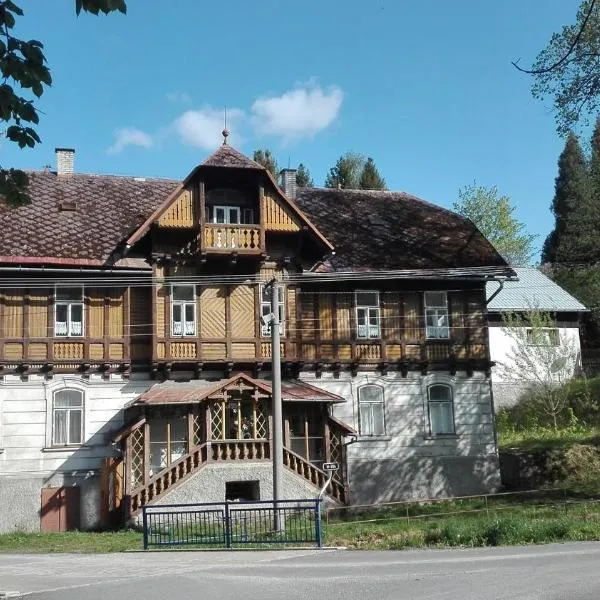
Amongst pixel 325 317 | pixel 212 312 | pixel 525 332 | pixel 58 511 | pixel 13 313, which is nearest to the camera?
pixel 58 511

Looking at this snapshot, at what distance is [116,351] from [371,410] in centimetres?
910

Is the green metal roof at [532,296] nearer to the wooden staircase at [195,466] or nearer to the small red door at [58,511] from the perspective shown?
the wooden staircase at [195,466]

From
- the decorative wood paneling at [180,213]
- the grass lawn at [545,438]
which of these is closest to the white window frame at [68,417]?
the decorative wood paneling at [180,213]

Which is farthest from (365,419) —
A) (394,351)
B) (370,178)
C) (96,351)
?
(370,178)

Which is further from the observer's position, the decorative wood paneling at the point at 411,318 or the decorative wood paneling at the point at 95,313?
the decorative wood paneling at the point at 411,318

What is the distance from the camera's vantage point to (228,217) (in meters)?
27.9

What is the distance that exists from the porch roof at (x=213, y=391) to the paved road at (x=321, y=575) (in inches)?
302

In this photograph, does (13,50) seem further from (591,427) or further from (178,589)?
(591,427)

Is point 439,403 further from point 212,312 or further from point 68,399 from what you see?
point 68,399

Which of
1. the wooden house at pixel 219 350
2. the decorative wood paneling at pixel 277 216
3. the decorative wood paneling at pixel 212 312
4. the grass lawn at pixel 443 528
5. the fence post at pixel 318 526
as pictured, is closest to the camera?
the grass lawn at pixel 443 528

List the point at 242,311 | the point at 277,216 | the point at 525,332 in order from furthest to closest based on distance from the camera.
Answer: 1. the point at 525,332
2. the point at 242,311
3. the point at 277,216

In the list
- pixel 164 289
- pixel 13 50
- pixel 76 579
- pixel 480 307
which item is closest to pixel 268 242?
pixel 164 289

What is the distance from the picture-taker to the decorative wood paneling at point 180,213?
87.1ft

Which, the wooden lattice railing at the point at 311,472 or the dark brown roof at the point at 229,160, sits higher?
the dark brown roof at the point at 229,160
